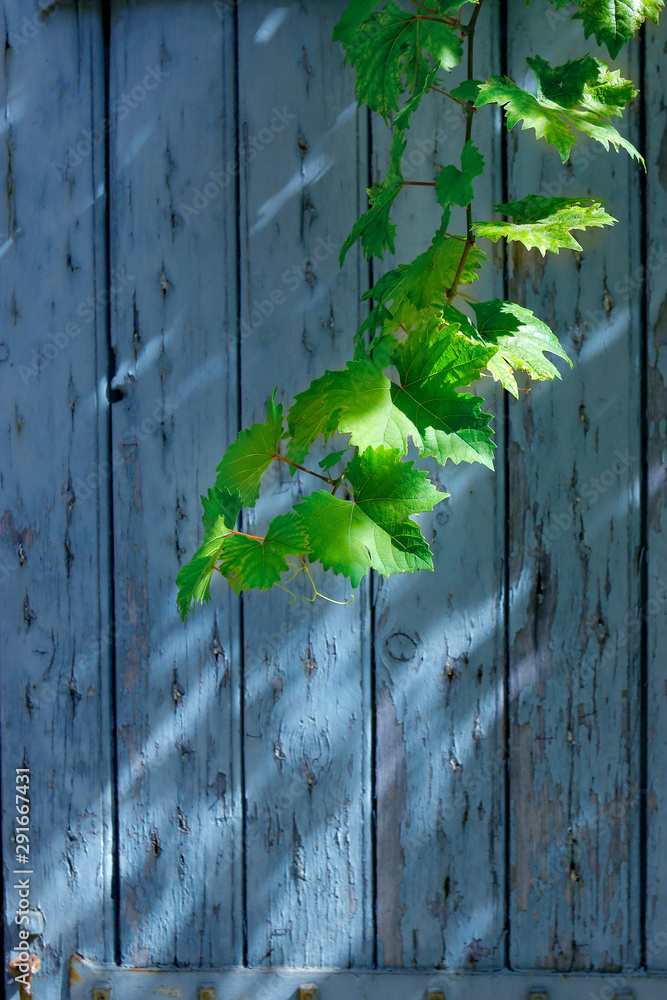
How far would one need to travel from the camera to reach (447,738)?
1.12 meters

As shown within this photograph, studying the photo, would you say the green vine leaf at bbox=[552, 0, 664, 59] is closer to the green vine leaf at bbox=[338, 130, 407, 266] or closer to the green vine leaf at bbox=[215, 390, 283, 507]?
the green vine leaf at bbox=[338, 130, 407, 266]

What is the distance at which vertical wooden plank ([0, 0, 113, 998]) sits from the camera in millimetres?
1113

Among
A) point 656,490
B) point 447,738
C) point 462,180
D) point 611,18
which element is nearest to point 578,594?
point 656,490

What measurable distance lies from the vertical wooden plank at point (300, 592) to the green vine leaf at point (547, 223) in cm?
31

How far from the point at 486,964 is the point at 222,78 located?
1.49 metres

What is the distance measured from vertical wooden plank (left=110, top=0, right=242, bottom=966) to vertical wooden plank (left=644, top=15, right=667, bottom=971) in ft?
2.15

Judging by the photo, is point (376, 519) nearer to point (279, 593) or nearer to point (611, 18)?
point (279, 593)

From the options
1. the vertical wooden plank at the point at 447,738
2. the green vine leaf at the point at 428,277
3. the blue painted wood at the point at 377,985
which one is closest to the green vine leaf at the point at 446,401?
the green vine leaf at the point at 428,277

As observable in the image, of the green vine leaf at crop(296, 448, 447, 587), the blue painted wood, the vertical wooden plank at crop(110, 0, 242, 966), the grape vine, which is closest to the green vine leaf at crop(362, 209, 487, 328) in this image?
the grape vine

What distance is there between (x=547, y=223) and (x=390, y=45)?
11.2 inches

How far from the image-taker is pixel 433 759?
1122 mm

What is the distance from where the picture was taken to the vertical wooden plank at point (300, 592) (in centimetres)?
107

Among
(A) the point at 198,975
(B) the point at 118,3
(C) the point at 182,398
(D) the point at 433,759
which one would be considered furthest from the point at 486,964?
(B) the point at 118,3

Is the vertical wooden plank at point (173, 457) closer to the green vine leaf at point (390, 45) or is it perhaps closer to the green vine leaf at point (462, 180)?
the green vine leaf at point (390, 45)
